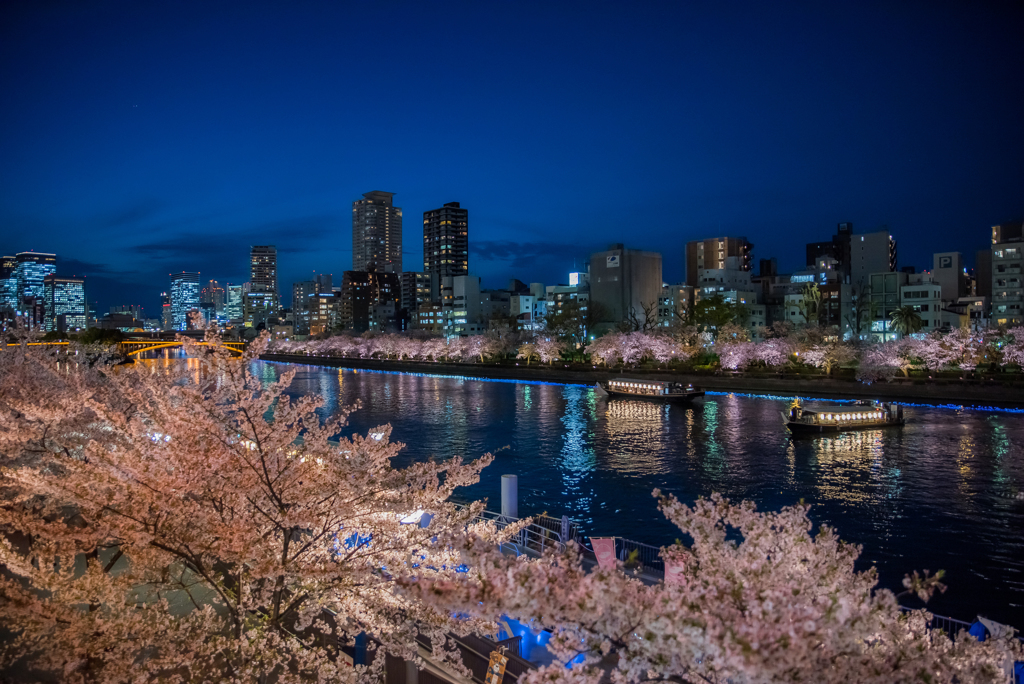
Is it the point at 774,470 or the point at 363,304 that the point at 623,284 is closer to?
the point at 774,470

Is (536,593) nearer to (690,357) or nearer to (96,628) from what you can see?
(96,628)

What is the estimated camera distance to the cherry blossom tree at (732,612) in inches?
129

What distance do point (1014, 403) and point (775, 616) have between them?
43180mm

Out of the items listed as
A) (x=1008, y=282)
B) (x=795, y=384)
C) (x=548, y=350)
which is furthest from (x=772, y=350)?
(x=1008, y=282)

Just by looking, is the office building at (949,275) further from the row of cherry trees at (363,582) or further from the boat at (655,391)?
the row of cherry trees at (363,582)

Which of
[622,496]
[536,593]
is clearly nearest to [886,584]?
[622,496]

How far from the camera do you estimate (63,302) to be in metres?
162

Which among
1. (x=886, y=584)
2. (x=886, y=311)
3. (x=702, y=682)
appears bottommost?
(x=886, y=584)

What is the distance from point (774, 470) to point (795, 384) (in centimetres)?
2506

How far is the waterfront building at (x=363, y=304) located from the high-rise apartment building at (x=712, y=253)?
66.0m

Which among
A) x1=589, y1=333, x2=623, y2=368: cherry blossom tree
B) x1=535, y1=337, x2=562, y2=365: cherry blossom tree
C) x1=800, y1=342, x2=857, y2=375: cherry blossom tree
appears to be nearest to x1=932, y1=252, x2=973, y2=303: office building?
x1=800, y1=342, x2=857, y2=375: cherry blossom tree

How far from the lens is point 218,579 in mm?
6992

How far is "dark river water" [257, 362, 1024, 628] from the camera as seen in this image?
15.1m

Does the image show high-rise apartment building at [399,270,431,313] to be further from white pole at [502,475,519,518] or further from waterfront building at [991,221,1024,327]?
white pole at [502,475,519,518]
